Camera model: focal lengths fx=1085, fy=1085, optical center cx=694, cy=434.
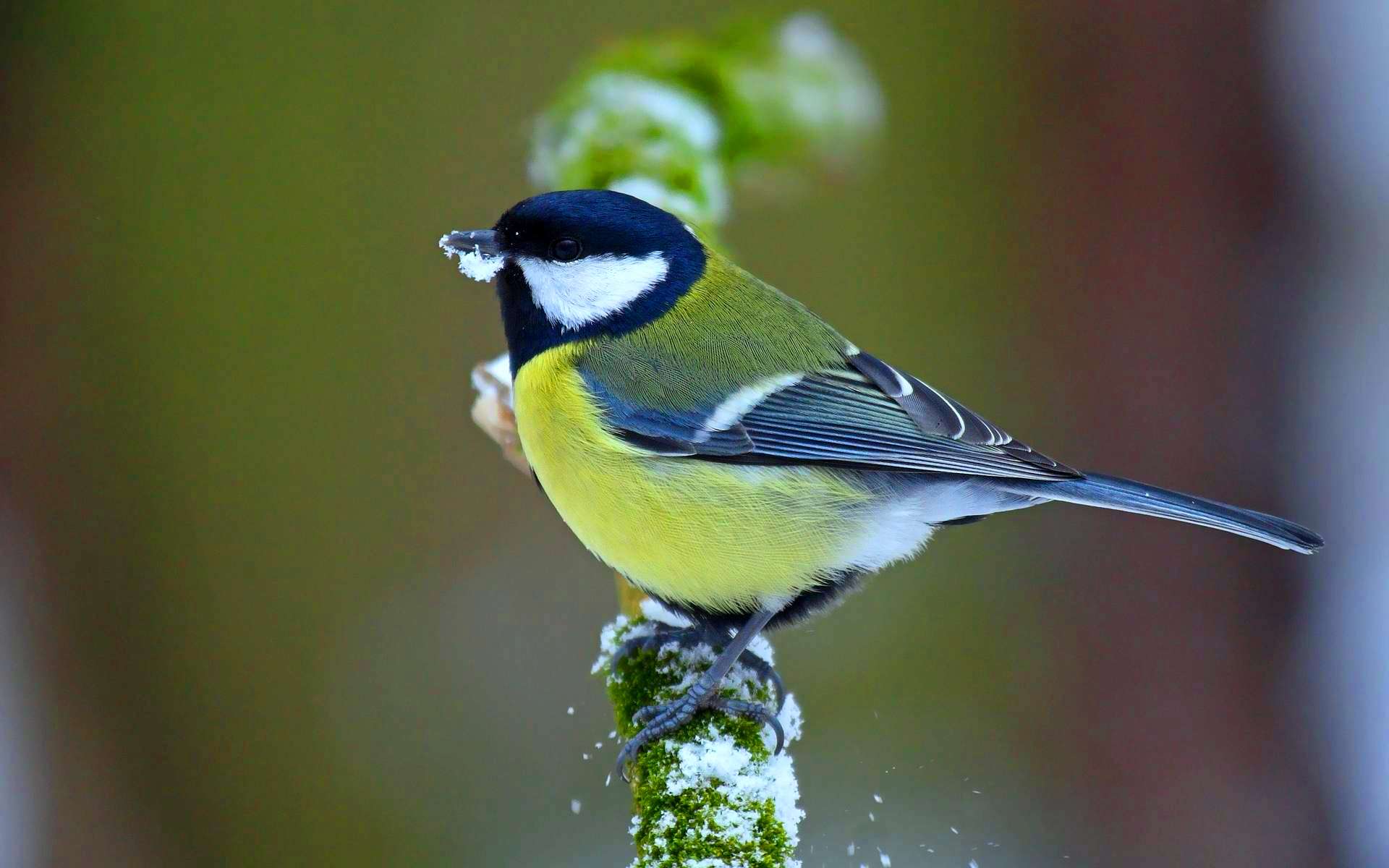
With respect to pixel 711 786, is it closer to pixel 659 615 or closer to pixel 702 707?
pixel 702 707

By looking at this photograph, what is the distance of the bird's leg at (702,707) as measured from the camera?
1.42m

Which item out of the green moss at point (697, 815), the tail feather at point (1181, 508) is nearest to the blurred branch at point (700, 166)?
the green moss at point (697, 815)

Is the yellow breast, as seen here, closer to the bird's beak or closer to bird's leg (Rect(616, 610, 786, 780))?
bird's leg (Rect(616, 610, 786, 780))

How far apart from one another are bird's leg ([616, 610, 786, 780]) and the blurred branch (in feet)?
0.07

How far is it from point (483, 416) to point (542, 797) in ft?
4.56

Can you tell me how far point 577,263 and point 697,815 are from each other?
2.73ft

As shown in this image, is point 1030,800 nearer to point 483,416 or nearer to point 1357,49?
point 483,416

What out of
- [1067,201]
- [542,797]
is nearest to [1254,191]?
[1067,201]

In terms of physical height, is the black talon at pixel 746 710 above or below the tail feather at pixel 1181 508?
below

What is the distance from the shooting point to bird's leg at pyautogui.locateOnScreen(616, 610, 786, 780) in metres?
1.42

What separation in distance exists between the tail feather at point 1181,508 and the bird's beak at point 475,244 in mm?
894

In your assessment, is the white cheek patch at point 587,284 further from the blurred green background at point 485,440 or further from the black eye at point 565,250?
the blurred green background at point 485,440

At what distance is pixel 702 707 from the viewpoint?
145 centimetres

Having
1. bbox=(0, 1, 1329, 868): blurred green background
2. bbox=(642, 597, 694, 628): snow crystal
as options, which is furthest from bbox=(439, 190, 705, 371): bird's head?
bbox=(0, 1, 1329, 868): blurred green background
